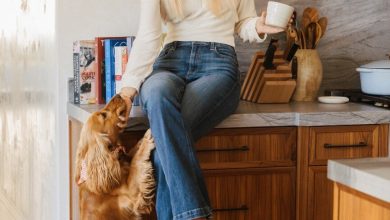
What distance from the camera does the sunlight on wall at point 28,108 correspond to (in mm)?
3180

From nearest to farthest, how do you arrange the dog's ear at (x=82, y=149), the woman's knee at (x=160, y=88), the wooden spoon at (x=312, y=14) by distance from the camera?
the woman's knee at (x=160, y=88)
the dog's ear at (x=82, y=149)
the wooden spoon at (x=312, y=14)

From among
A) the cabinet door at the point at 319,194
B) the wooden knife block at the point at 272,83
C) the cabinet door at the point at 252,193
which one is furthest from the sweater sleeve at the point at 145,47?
the cabinet door at the point at 319,194

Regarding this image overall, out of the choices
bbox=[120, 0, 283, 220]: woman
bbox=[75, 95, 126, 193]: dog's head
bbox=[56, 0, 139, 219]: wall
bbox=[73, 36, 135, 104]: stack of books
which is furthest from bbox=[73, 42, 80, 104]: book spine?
bbox=[75, 95, 126, 193]: dog's head

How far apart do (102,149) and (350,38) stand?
136 cm

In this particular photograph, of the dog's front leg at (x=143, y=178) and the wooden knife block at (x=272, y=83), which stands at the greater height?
the wooden knife block at (x=272, y=83)

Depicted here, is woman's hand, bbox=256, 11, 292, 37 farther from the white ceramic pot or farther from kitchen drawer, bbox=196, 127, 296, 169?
the white ceramic pot

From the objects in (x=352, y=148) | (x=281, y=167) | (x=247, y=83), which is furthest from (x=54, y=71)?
(x=352, y=148)

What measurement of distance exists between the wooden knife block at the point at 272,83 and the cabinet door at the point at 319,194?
0.38m

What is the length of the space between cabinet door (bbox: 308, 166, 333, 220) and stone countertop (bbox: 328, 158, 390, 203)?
1.15 meters

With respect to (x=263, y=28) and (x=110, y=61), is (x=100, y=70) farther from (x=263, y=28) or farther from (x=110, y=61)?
(x=263, y=28)

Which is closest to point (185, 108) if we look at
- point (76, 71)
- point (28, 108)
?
point (76, 71)

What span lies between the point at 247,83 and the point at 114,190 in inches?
33.7

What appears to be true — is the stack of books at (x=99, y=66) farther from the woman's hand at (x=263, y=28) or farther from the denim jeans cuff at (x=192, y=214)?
the denim jeans cuff at (x=192, y=214)

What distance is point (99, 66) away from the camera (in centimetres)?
279
